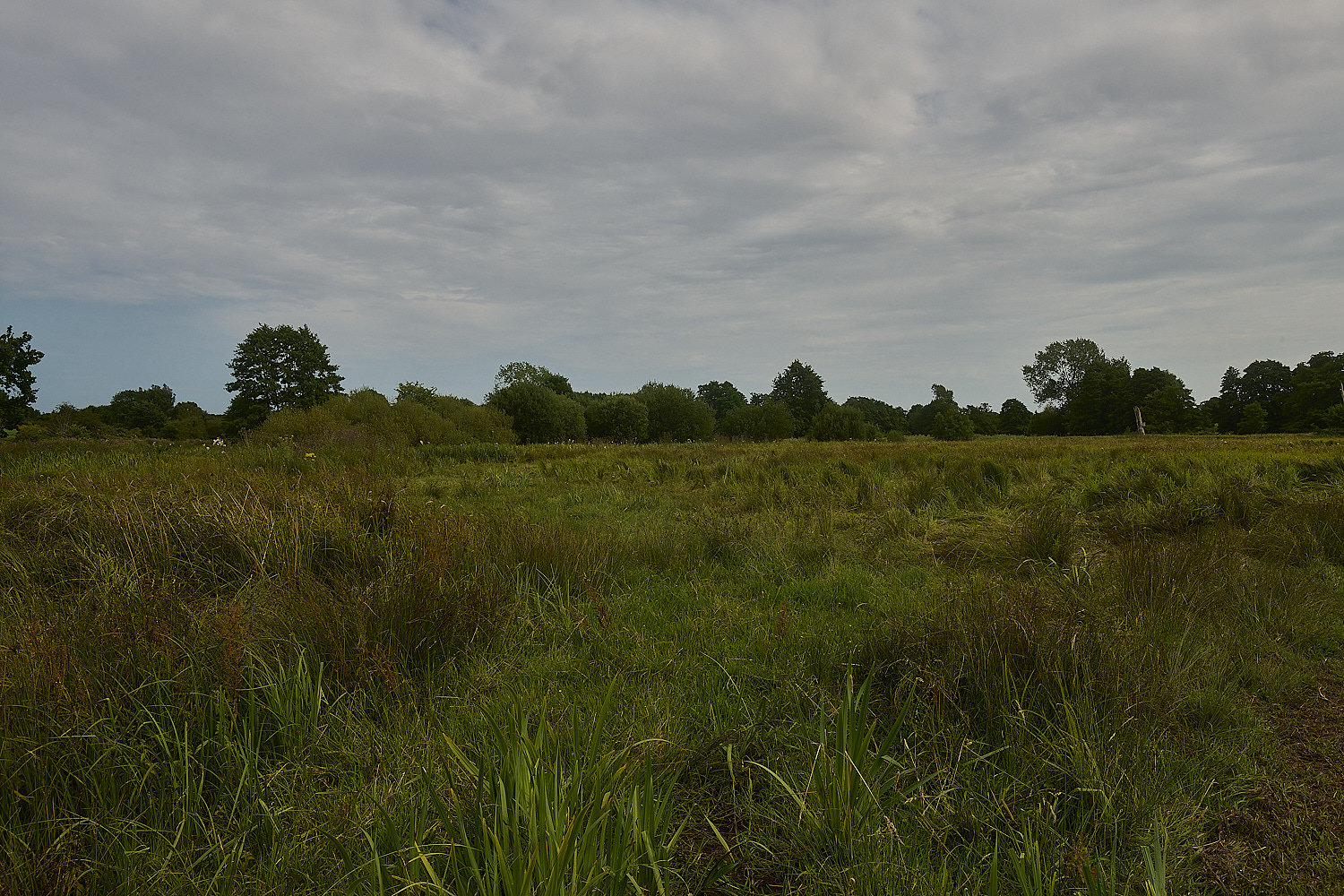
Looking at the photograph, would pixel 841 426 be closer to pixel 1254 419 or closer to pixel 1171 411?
pixel 1171 411

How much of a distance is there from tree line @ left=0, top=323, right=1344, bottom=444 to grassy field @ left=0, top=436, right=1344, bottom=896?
21.2 metres

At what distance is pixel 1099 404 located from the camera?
2302 inches

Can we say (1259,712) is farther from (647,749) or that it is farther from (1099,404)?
(1099,404)

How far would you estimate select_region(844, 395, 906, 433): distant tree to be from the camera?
251ft

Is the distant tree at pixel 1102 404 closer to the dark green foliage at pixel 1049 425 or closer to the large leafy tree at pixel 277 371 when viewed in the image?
the dark green foliage at pixel 1049 425

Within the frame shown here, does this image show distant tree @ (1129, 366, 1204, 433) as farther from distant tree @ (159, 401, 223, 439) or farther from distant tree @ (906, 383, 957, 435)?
distant tree @ (159, 401, 223, 439)

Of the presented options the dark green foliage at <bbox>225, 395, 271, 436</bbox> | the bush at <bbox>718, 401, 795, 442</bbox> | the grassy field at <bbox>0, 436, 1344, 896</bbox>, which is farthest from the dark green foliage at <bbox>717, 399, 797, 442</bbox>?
the grassy field at <bbox>0, 436, 1344, 896</bbox>

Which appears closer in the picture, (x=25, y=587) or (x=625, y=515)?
(x=25, y=587)

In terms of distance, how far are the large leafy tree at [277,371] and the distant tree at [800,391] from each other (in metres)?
46.8

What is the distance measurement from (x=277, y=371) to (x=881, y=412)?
70.5 metres

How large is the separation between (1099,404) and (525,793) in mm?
70253

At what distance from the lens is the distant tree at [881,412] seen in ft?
251

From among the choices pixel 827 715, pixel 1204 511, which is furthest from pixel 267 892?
pixel 1204 511

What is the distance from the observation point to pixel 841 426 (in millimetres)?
45562
